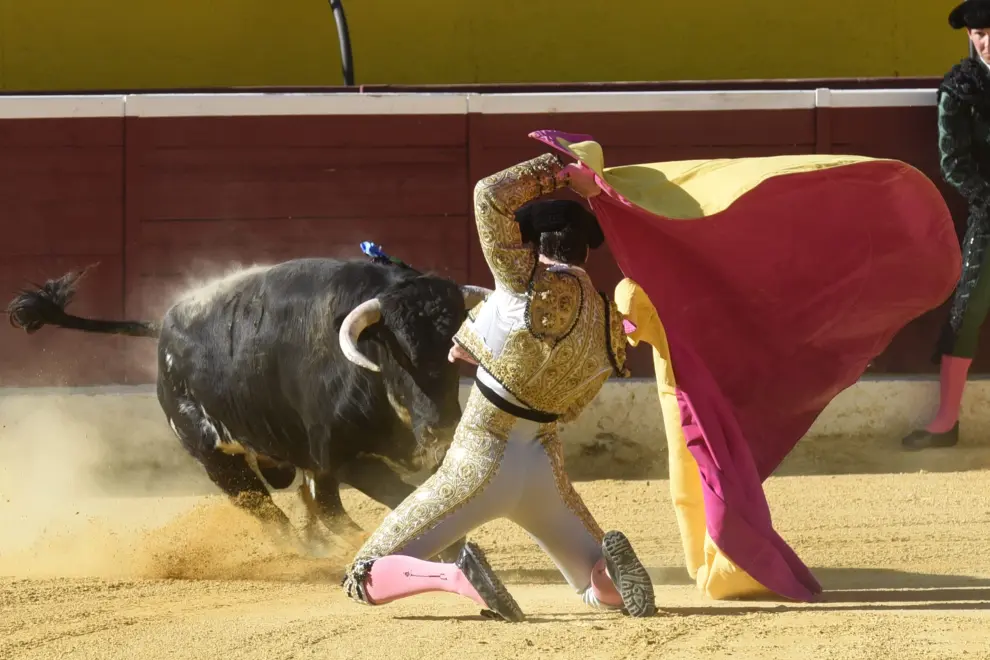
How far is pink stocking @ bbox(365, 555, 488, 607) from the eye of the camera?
318 centimetres

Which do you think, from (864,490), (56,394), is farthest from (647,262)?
(56,394)

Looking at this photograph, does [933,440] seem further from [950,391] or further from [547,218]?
[547,218]

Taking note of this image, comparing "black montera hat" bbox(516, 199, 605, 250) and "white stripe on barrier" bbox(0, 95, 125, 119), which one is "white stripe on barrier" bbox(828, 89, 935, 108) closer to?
"white stripe on barrier" bbox(0, 95, 125, 119)

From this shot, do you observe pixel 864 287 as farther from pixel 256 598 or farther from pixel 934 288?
pixel 256 598

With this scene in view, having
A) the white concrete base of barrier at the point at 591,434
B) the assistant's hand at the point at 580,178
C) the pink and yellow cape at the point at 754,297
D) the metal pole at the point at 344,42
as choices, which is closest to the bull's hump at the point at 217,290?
the white concrete base of barrier at the point at 591,434

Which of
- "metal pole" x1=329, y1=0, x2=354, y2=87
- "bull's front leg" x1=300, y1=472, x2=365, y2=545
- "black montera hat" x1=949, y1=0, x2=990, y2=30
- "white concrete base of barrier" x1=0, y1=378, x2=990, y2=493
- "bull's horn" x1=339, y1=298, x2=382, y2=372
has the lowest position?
"white concrete base of barrier" x1=0, y1=378, x2=990, y2=493

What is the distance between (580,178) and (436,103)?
3.38 metres

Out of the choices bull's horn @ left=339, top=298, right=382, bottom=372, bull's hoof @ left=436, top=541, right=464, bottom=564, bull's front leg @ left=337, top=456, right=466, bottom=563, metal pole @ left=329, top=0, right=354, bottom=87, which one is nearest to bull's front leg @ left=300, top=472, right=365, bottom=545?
bull's front leg @ left=337, top=456, right=466, bottom=563

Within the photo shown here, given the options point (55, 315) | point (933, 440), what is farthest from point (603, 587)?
point (933, 440)

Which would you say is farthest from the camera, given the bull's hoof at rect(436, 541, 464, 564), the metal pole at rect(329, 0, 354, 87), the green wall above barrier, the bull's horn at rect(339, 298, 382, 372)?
the green wall above barrier

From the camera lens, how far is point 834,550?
4727mm

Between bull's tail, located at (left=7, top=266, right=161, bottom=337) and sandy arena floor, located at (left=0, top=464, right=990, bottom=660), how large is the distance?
68cm

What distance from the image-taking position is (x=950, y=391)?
20.3 feet

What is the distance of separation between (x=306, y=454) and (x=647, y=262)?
1.67 m
